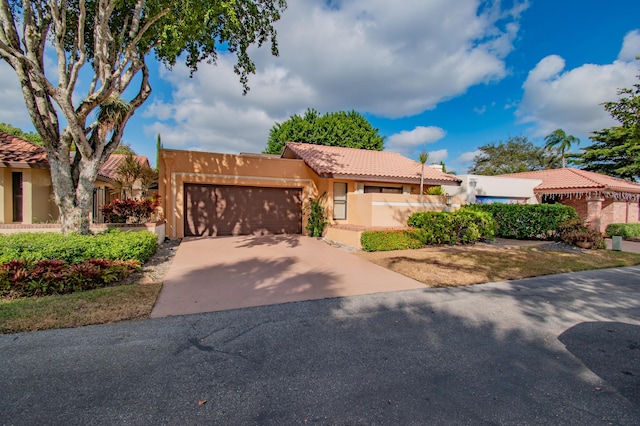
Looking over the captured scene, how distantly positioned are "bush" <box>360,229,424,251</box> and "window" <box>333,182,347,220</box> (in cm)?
331

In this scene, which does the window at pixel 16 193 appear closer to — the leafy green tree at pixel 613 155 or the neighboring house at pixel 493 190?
the neighboring house at pixel 493 190

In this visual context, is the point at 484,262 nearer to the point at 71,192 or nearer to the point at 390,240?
the point at 390,240

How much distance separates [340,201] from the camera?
14234 mm

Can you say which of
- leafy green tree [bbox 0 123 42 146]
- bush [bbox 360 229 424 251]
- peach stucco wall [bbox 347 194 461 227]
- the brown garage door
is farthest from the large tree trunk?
leafy green tree [bbox 0 123 42 146]

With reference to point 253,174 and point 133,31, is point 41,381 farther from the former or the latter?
point 253,174

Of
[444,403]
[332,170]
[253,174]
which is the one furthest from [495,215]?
[444,403]

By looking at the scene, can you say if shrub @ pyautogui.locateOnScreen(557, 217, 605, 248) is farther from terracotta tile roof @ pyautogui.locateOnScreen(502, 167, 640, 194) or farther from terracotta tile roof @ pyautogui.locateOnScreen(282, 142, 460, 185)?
Answer: terracotta tile roof @ pyautogui.locateOnScreen(502, 167, 640, 194)

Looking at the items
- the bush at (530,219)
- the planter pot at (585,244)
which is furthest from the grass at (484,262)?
the bush at (530,219)

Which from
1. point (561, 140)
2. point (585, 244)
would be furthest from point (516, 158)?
point (585, 244)

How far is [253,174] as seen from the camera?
13.8 m

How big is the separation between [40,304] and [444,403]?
5.91m

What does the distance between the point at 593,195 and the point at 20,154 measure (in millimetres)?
26588

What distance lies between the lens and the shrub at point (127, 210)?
33.2ft

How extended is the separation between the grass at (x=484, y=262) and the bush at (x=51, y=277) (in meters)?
6.59
